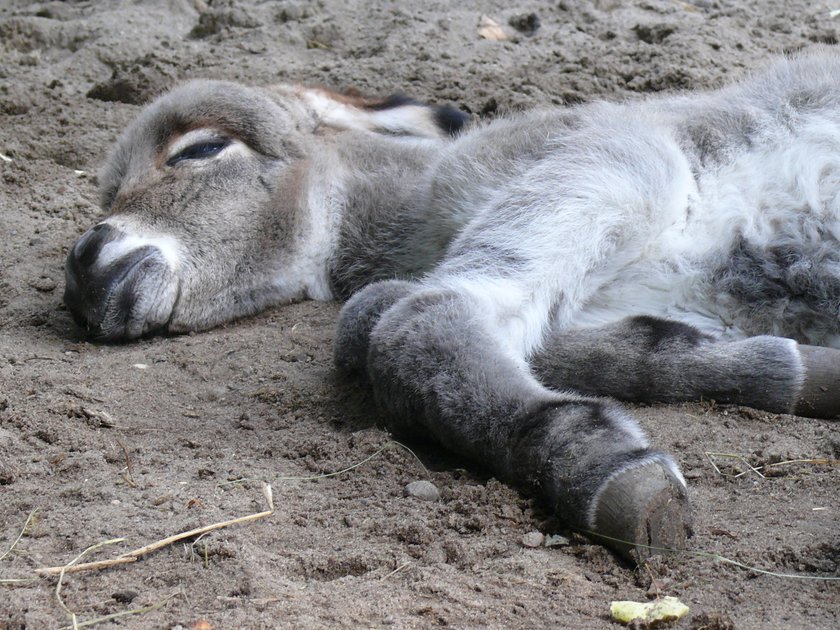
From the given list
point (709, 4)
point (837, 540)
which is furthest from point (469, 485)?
point (709, 4)

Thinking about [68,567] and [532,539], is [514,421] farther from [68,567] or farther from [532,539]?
[68,567]

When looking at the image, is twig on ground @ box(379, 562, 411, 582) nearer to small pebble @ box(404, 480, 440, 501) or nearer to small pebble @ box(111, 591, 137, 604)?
small pebble @ box(404, 480, 440, 501)

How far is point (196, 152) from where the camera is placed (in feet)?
13.3

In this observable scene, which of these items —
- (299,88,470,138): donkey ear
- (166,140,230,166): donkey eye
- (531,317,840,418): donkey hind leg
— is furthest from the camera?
(299,88,470,138): donkey ear

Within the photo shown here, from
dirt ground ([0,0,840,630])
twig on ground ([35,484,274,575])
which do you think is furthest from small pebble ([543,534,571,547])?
twig on ground ([35,484,274,575])

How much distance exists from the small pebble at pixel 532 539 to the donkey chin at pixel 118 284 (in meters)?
2.00

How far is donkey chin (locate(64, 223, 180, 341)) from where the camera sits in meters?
3.64

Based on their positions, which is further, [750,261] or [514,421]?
[750,261]

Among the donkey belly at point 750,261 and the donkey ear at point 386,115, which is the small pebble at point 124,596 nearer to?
the donkey belly at point 750,261

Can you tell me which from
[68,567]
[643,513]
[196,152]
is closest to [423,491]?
[643,513]

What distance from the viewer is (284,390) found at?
3129 mm

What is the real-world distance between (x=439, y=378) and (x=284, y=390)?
735 mm

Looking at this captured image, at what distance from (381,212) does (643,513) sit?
214cm

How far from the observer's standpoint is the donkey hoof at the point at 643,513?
2.06 meters
